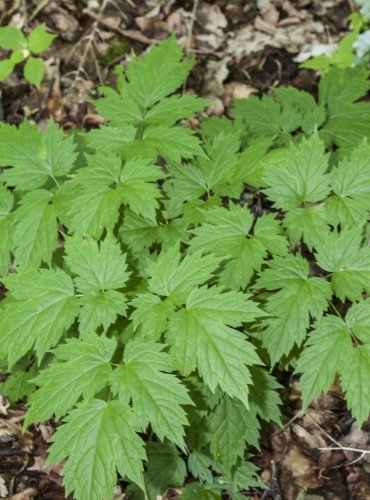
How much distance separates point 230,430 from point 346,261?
41.4 inches

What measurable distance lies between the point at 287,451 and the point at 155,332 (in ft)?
4.52

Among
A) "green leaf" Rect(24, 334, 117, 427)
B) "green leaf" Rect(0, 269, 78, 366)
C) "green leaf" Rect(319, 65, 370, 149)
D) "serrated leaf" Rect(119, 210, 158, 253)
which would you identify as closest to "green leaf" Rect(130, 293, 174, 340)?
"green leaf" Rect(24, 334, 117, 427)

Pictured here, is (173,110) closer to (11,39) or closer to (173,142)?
(173,142)

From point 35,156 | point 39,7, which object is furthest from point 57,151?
point 39,7

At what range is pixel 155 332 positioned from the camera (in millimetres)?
2201

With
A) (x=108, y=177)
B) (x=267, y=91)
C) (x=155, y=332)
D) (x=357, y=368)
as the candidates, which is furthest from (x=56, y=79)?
(x=357, y=368)

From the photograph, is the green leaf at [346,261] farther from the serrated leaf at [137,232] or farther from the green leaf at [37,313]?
the green leaf at [37,313]

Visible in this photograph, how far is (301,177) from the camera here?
2.50 m

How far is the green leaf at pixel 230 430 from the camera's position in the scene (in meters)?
2.64

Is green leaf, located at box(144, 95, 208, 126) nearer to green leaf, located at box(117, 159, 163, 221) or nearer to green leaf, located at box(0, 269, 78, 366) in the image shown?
green leaf, located at box(117, 159, 163, 221)

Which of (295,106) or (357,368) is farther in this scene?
(295,106)

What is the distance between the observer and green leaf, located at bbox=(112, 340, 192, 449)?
202 cm

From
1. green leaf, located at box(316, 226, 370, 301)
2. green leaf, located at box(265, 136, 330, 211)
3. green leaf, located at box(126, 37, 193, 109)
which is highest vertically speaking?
green leaf, located at box(126, 37, 193, 109)

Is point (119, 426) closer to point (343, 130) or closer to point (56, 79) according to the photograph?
point (343, 130)
